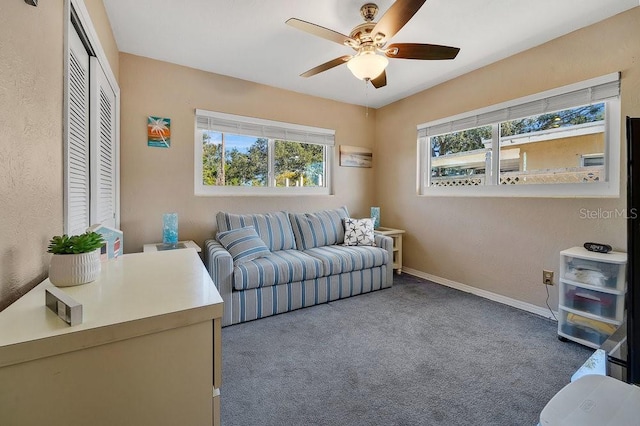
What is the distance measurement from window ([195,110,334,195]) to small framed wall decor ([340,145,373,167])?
206 mm

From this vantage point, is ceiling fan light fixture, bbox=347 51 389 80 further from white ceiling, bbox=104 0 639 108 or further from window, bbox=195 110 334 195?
window, bbox=195 110 334 195

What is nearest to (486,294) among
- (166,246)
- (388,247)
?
(388,247)

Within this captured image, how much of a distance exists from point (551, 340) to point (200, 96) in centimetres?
398

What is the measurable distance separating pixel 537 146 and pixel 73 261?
3.52 m

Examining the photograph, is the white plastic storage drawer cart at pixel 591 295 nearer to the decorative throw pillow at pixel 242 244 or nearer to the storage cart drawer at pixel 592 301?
the storage cart drawer at pixel 592 301

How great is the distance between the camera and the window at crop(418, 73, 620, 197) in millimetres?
2342

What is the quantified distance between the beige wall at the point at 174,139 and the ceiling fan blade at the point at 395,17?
79.4 inches

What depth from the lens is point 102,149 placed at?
88.6 inches

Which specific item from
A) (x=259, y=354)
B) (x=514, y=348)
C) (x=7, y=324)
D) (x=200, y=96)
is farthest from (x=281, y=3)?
(x=514, y=348)

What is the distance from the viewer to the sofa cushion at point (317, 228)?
3.47 meters

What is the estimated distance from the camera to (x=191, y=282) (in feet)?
3.17

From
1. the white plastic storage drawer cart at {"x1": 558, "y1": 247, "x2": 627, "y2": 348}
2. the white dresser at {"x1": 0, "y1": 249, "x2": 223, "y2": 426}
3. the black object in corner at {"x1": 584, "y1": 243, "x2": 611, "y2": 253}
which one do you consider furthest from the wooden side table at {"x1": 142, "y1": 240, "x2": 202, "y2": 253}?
the black object in corner at {"x1": 584, "y1": 243, "x2": 611, "y2": 253}

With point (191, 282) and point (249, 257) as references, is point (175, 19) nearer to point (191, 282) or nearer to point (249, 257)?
point (249, 257)

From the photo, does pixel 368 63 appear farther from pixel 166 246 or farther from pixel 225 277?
pixel 166 246
